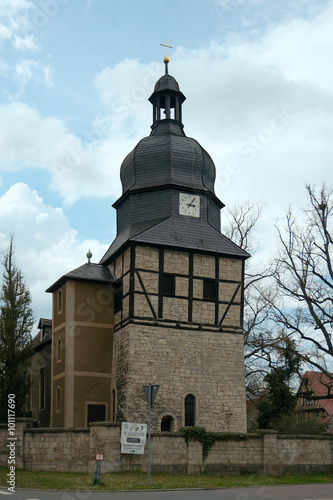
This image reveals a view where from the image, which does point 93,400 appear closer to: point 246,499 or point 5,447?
point 5,447

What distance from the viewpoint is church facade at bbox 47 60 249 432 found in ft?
86.0

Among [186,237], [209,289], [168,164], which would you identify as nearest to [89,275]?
[186,237]

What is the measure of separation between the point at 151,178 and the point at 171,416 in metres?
10.6

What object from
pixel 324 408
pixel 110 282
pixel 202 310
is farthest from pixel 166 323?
pixel 324 408

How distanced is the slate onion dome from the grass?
14140mm

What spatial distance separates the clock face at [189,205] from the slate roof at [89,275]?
428 cm

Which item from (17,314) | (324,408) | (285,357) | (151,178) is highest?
(151,178)

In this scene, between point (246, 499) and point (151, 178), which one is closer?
point (246, 499)

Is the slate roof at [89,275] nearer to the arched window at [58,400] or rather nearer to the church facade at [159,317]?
the church facade at [159,317]

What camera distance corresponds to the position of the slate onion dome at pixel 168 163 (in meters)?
29.9

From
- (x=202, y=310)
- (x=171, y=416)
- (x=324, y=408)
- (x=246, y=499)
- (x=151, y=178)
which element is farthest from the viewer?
(x=324, y=408)

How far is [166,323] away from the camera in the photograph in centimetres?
2680

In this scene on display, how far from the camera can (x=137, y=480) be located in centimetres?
1727

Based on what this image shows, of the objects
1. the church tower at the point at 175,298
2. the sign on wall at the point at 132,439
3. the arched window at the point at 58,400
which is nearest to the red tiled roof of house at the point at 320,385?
the church tower at the point at 175,298
